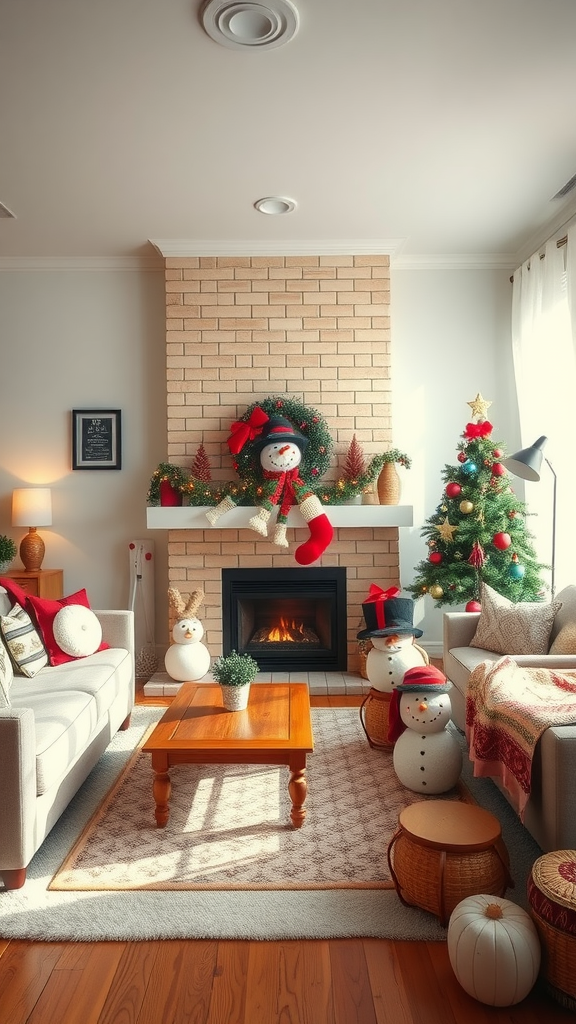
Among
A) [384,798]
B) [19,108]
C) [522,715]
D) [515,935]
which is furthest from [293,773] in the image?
[19,108]

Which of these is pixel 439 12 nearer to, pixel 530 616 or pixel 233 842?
pixel 530 616

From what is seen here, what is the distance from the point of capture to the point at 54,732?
2611 millimetres

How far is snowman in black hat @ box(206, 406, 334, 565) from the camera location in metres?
4.61

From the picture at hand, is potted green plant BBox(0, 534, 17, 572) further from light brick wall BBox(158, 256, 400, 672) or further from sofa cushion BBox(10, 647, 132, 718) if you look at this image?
sofa cushion BBox(10, 647, 132, 718)

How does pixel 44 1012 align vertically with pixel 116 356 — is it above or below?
below

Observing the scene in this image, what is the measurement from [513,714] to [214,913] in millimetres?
1177

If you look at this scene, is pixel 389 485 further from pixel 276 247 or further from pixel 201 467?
pixel 276 247

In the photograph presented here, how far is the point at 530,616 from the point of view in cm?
350

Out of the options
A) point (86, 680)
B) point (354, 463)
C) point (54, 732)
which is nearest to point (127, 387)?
point (354, 463)

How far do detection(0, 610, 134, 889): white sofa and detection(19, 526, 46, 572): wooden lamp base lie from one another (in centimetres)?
118

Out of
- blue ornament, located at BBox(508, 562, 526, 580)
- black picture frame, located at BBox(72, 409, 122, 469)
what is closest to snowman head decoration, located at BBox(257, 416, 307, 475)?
black picture frame, located at BBox(72, 409, 122, 469)

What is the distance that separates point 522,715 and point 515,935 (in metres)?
0.82

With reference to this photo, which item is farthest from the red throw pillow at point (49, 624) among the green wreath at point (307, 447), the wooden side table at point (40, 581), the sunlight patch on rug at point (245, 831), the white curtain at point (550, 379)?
the white curtain at point (550, 379)

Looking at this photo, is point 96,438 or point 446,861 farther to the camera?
point 96,438
